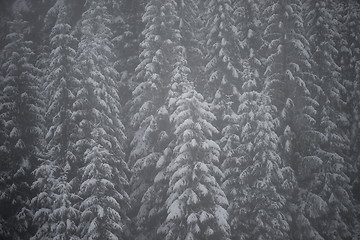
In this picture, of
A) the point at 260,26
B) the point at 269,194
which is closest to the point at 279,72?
the point at 260,26

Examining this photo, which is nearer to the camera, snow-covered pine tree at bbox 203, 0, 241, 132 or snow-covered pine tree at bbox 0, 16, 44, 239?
snow-covered pine tree at bbox 0, 16, 44, 239

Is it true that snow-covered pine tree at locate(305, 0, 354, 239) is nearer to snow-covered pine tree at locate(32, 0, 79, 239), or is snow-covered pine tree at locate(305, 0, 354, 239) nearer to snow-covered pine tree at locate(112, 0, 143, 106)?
snow-covered pine tree at locate(112, 0, 143, 106)

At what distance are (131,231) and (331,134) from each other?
41.7 feet

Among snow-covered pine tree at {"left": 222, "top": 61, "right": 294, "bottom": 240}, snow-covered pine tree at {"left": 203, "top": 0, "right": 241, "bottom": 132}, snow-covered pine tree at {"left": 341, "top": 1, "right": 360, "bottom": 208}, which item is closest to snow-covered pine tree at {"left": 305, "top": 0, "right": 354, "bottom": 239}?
snow-covered pine tree at {"left": 341, "top": 1, "right": 360, "bottom": 208}

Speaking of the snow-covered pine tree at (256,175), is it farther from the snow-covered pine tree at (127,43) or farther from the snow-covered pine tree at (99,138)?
the snow-covered pine tree at (127,43)

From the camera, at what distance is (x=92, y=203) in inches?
708

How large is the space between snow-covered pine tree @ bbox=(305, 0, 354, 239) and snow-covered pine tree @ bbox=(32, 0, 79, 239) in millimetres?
12931

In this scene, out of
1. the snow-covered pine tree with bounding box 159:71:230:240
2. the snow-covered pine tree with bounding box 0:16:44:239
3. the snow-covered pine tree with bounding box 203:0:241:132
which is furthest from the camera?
the snow-covered pine tree with bounding box 203:0:241:132

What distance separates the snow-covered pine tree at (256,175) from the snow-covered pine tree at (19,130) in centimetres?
1076

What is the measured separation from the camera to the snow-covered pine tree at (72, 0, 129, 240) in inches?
710

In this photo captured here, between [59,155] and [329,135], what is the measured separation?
15.3 m

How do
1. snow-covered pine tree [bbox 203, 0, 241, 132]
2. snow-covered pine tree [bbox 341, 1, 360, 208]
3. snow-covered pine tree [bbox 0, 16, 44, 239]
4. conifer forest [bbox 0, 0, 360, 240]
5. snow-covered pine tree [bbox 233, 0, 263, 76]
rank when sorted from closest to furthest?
conifer forest [bbox 0, 0, 360, 240] → snow-covered pine tree [bbox 0, 16, 44, 239] → snow-covered pine tree [bbox 203, 0, 241, 132] → snow-covered pine tree [bbox 341, 1, 360, 208] → snow-covered pine tree [bbox 233, 0, 263, 76]

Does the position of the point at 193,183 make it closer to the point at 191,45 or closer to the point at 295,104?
the point at 295,104

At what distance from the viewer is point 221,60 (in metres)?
23.6
